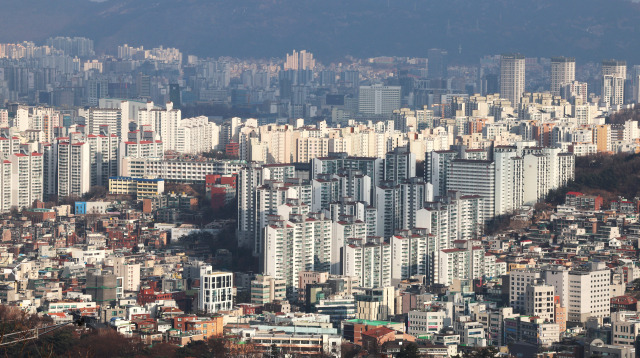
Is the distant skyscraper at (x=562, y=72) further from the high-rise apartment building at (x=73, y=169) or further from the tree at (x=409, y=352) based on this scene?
the tree at (x=409, y=352)

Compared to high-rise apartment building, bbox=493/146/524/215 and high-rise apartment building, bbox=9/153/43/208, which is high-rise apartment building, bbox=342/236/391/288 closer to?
high-rise apartment building, bbox=493/146/524/215

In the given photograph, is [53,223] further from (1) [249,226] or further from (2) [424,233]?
(2) [424,233]

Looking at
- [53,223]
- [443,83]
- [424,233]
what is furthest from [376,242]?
[443,83]

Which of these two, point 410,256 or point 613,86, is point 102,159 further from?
point 613,86

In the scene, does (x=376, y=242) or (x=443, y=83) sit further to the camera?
(x=443, y=83)

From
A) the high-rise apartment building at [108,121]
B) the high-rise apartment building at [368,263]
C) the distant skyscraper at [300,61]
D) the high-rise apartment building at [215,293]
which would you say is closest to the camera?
the high-rise apartment building at [215,293]

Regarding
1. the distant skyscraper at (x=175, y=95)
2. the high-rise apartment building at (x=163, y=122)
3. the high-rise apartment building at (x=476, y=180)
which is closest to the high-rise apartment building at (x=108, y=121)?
the high-rise apartment building at (x=163, y=122)
